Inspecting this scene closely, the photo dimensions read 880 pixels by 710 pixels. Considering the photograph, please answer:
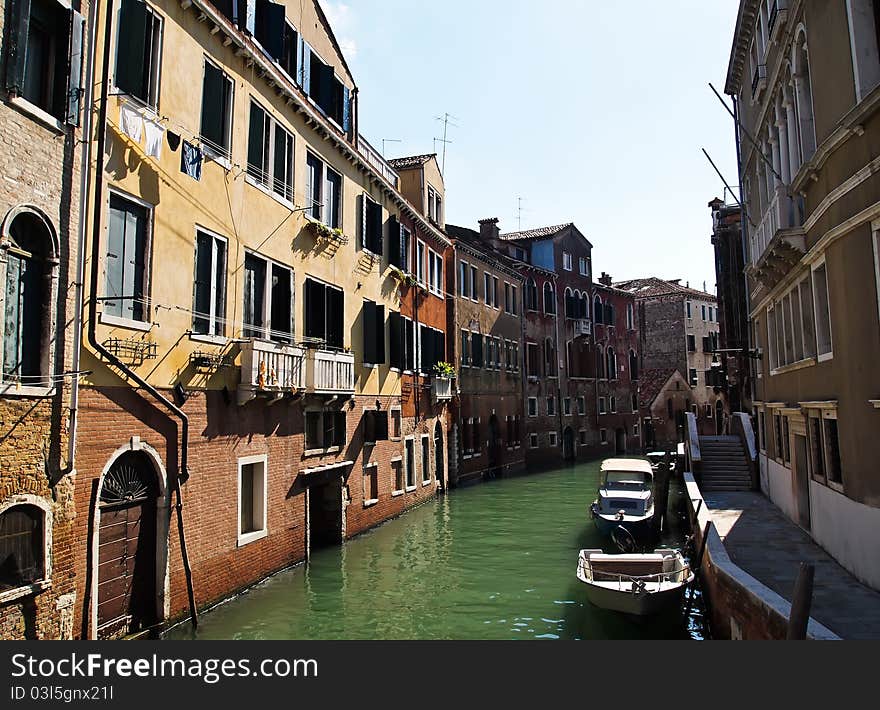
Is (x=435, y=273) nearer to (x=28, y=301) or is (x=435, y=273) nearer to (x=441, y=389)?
(x=441, y=389)

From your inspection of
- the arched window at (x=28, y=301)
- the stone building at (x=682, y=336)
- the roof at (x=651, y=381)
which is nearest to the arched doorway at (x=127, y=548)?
the arched window at (x=28, y=301)

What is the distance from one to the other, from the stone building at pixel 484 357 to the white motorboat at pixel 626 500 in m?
6.40

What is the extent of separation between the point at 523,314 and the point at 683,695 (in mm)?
26484

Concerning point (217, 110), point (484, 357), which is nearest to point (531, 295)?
point (484, 357)

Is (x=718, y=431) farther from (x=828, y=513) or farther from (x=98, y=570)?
(x=98, y=570)

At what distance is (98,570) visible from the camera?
7.84 meters

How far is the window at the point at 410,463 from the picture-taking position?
1884 cm

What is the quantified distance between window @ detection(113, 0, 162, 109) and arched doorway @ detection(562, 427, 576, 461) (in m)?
28.0

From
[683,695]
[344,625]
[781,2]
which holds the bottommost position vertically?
[344,625]

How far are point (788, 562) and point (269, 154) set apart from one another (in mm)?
10285

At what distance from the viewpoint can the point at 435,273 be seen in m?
22.2

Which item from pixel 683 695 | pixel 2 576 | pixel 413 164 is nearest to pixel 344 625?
pixel 2 576

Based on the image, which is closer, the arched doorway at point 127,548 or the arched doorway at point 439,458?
the arched doorway at point 127,548

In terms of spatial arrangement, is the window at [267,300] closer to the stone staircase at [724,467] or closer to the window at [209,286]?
the window at [209,286]
